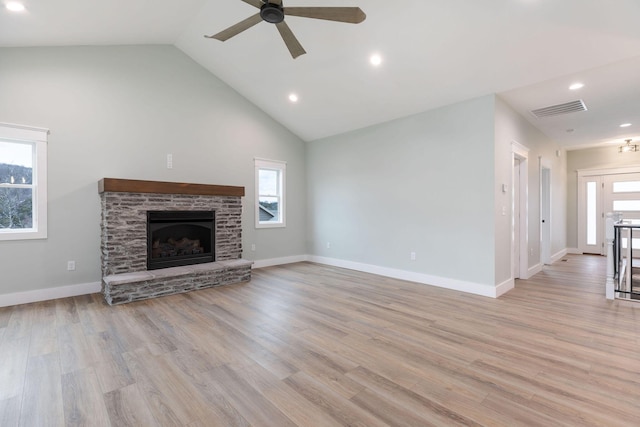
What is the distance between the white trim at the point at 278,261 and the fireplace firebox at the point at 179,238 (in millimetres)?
1209

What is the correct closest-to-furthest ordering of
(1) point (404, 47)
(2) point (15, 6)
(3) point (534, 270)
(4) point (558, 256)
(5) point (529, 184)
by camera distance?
(2) point (15, 6), (1) point (404, 47), (5) point (529, 184), (3) point (534, 270), (4) point (558, 256)

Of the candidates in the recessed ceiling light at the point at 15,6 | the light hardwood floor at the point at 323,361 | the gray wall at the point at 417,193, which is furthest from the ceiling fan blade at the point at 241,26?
the gray wall at the point at 417,193

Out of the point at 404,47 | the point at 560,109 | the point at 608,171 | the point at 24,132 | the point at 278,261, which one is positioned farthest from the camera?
the point at 608,171

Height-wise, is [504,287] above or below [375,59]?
below

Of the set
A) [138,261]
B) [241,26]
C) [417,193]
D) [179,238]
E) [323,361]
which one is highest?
[241,26]

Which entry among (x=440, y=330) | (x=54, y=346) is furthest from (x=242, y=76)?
(x=440, y=330)

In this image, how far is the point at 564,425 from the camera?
1639 mm

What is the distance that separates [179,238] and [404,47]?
438cm

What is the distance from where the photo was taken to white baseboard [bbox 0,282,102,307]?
374cm

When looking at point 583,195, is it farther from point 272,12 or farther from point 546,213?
point 272,12

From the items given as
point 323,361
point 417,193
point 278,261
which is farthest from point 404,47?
point 278,261

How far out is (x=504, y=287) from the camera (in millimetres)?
4250

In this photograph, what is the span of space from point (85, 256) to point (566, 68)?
Answer: 6.73 metres

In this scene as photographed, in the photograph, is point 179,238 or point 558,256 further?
point 558,256
